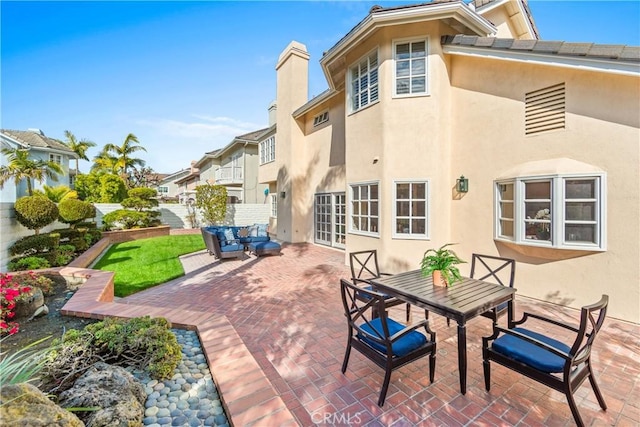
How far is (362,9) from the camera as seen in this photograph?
975 centimetres

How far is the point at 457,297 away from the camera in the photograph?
3.79m

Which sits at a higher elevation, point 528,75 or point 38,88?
point 38,88

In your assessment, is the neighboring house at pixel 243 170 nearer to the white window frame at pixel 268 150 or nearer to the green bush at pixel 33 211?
the white window frame at pixel 268 150

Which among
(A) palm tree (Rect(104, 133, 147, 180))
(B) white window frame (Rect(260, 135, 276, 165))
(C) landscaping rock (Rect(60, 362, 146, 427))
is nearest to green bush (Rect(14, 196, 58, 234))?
(C) landscaping rock (Rect(60, 362, 146, 427))

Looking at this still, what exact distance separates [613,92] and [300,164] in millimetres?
12326

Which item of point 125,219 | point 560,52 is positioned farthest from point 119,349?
point 125,219

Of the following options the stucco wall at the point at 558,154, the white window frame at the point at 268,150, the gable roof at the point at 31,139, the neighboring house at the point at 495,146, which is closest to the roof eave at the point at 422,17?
the neighboring house at the point at 495,146

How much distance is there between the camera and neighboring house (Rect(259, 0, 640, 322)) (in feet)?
18.2

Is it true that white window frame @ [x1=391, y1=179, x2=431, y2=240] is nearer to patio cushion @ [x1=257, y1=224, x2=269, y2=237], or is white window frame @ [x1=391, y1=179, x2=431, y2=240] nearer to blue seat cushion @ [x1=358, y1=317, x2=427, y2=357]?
blue seat cushion @ [x1=358, y1=317, x2=427, y2=357]

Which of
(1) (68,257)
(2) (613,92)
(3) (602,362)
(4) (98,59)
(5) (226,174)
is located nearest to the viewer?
(3) (602,362)

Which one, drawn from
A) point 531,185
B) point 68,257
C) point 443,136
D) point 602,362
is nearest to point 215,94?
point 68,257

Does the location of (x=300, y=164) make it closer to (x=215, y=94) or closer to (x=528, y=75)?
(x=215, y=94)

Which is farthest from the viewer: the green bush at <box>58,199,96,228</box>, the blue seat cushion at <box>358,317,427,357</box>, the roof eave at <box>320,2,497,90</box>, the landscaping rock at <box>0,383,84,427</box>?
the green bush at <box>58,199,96,228</box>

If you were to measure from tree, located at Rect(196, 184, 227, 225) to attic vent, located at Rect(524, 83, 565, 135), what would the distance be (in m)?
18.3
